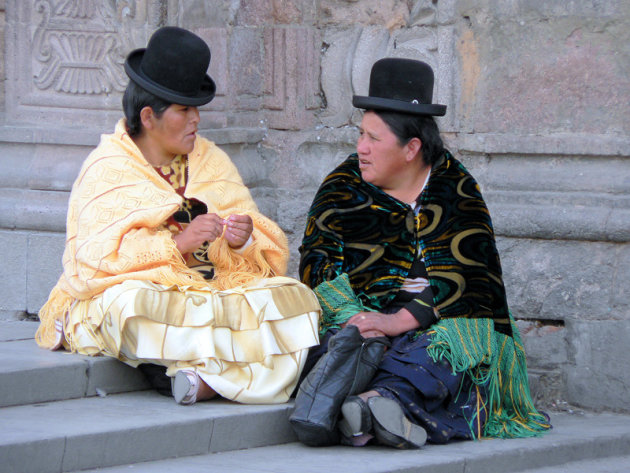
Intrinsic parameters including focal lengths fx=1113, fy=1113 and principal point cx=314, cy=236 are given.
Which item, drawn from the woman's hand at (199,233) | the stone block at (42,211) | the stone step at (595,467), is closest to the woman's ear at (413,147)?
the woman's hand at (199,233)

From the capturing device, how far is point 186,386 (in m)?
4.12

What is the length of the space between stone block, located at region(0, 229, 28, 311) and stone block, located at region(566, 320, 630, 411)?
2.61 m

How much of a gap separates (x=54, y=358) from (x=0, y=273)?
4.04ft

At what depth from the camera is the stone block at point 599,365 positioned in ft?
16.3

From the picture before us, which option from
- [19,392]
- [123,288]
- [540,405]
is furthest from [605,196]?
[19,392]

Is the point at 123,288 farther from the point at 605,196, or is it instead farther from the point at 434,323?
the point at 605,196

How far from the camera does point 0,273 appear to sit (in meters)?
5.43

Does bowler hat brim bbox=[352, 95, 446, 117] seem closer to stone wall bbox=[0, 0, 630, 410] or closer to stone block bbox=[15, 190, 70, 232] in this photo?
stone wall bbox=[0, 0, 630, 410]

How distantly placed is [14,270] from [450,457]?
246 cm

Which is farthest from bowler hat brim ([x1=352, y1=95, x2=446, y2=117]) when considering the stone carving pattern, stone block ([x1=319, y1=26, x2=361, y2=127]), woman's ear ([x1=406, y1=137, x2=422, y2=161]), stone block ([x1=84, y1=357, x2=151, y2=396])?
the stone carving pattern

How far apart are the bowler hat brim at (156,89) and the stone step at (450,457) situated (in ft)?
4.55

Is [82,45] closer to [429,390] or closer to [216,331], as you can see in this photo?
[216,331]

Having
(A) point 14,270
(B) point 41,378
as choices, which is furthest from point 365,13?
(B) point 41,378

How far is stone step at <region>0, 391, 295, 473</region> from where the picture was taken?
3639mm
